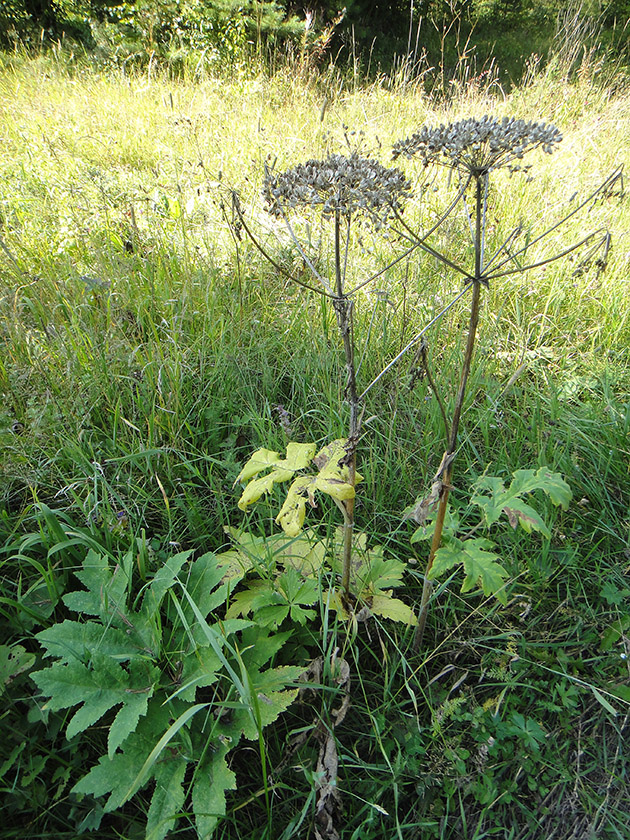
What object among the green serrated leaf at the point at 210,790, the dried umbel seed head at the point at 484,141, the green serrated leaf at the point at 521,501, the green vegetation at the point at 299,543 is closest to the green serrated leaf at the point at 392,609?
the green vegetation at the point at 299,543

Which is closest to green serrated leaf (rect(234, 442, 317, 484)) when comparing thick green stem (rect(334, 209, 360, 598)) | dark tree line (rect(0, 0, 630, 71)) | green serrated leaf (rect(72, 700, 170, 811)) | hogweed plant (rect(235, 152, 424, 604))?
Answer: hogweed plant (rect(235, 152, 424, 604))

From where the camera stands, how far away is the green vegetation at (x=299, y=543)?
4.53 ft

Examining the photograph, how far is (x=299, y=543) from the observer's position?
179 cm

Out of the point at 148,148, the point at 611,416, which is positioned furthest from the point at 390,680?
the point at 148,148

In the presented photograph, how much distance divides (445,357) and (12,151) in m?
4.39

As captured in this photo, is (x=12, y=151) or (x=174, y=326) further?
(x=12, y=151)

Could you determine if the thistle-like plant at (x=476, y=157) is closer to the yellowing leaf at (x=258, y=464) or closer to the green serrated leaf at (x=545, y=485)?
the green serrated leaf at (x=545, y=485)

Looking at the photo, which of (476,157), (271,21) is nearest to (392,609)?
(476,157)

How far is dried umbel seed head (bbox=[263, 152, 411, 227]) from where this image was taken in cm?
129

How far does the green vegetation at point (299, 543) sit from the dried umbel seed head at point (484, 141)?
0.25 metres

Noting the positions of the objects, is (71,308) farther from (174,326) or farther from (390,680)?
(390,680)

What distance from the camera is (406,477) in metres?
2.02

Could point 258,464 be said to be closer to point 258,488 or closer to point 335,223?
point 258,488

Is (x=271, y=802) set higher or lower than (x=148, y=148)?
lower
